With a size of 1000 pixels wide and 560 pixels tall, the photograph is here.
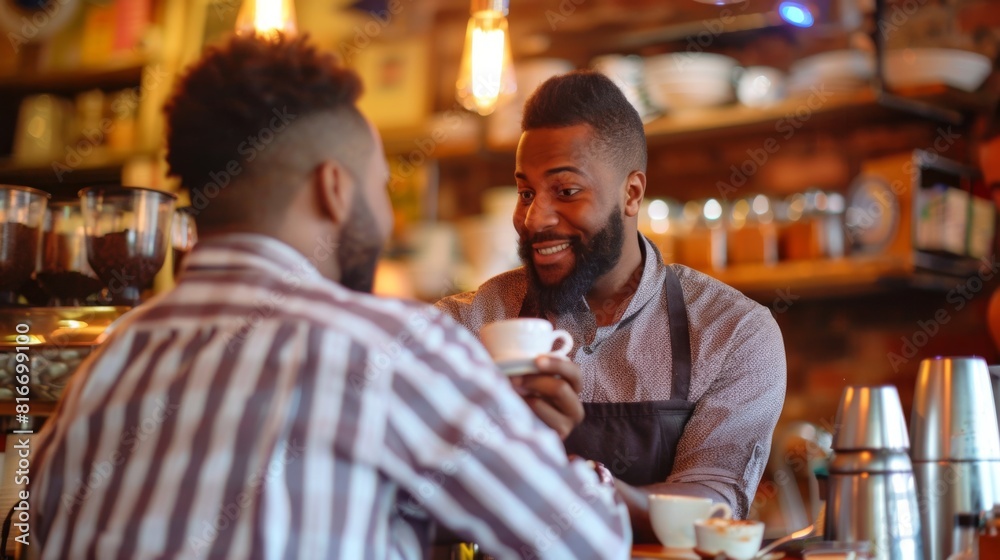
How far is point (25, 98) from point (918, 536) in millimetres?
4930

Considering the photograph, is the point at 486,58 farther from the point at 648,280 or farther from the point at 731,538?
the point at 731,538

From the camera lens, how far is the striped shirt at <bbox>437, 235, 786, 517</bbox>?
2119 mm

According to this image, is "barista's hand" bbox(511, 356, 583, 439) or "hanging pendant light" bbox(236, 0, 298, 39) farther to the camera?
"hanging pendant light" bbox(236, 0, 298, 39)

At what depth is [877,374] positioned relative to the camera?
3.65m

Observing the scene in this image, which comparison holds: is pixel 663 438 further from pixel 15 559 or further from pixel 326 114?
pixel 15 559

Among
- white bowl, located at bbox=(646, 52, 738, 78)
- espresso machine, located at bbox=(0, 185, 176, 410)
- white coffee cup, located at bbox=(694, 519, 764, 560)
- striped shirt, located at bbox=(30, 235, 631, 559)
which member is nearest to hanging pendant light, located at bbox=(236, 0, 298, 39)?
espresso machine, located at bbox=(0, 185, 176, 410)

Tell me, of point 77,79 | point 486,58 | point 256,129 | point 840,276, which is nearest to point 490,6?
point 486,58

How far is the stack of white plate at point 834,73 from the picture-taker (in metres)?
3.36

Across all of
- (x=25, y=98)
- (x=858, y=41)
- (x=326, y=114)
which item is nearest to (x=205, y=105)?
(x=326, y=114)

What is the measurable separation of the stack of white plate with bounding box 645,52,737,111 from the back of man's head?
2.43m

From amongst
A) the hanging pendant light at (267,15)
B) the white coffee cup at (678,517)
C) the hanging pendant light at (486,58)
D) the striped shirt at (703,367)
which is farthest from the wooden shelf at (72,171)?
the white coffee cup at (678,517)

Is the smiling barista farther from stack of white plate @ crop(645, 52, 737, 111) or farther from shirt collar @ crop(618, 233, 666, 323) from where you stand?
stack of white plate @ crop(645, 52, 737, 111)

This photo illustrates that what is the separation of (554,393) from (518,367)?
7 cm

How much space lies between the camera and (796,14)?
3.62 meters
